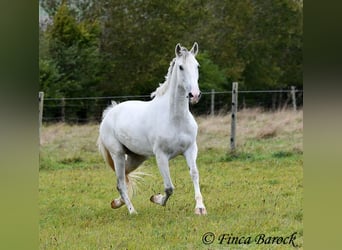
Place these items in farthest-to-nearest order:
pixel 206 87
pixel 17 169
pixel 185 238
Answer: pixel 17 169
pixel 206 87
pixel 185 238

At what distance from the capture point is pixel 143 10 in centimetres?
253

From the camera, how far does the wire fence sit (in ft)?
8.25

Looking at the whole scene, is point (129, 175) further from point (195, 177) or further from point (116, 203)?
point (195, 177)

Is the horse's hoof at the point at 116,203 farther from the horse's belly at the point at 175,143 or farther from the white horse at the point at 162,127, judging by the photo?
the horse's belly at the point at 175,143

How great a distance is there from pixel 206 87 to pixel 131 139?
1.32ft

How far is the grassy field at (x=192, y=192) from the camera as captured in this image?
2359 millimetres

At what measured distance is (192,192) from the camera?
2461 millimetres

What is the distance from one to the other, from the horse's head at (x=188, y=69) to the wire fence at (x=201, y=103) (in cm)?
17

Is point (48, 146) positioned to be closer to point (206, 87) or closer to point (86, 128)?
point (86, 128)

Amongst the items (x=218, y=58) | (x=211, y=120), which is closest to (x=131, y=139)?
(x=211, y=120)

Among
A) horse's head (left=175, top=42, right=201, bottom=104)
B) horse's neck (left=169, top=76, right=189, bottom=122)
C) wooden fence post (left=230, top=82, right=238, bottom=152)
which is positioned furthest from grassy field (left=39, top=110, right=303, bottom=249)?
horse's head (left=175, top=42, right=201, bottom=104)

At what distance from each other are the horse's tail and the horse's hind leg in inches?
0.9

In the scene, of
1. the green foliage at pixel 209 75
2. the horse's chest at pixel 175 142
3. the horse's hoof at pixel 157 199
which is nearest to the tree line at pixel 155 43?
the green foliage at pixel 209 75

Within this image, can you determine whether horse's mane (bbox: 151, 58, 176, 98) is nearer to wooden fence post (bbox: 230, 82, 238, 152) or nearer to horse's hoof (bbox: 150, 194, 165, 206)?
wooden fence post (bbox: 230, 82, 238, 152)
